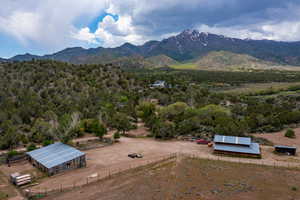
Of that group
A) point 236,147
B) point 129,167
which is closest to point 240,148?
point 236,147

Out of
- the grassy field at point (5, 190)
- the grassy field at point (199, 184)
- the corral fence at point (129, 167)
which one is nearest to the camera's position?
the grassy field at point (199, 184)

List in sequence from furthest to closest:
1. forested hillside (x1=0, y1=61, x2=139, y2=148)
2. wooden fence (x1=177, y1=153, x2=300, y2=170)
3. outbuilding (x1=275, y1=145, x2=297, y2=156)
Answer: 1. forested hillside (x1=0, y1=61, x2=139, y2=148)
2. outbuilding (x1=275, y1=145, x2=297, y2=156)
3. wooden fence (x1=177, y1=153, x2=300, y2=170)

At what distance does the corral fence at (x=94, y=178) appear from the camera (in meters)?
22.0

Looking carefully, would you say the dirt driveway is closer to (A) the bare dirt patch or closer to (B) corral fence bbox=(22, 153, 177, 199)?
(B) corral fence bbox=(22, 153, 177, 199)

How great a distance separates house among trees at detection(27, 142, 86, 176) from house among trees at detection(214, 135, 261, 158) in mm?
20537

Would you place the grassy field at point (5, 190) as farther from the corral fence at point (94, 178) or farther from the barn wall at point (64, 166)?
the barn wall at point (64, 166)

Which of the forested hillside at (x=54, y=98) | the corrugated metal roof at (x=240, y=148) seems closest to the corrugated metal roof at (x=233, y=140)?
the corrugated metal roof at (x=240, y=148)

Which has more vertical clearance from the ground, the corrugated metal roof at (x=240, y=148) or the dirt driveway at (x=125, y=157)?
the corrugated metal roof at (x=240, y=148)

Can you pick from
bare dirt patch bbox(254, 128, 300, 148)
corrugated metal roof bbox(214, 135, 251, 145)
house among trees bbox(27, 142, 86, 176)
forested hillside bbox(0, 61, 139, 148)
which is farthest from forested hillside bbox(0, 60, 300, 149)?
house among trees bbox(27, 142, 86, 176)

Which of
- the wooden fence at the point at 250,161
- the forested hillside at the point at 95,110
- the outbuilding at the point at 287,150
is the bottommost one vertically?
the wooden fence at the point at 250,161

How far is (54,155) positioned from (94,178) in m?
7.65

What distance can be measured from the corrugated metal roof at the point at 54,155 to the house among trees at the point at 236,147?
2100cm

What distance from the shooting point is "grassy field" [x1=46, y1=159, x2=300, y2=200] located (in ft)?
68.3

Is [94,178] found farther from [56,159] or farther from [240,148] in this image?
[240,148]
